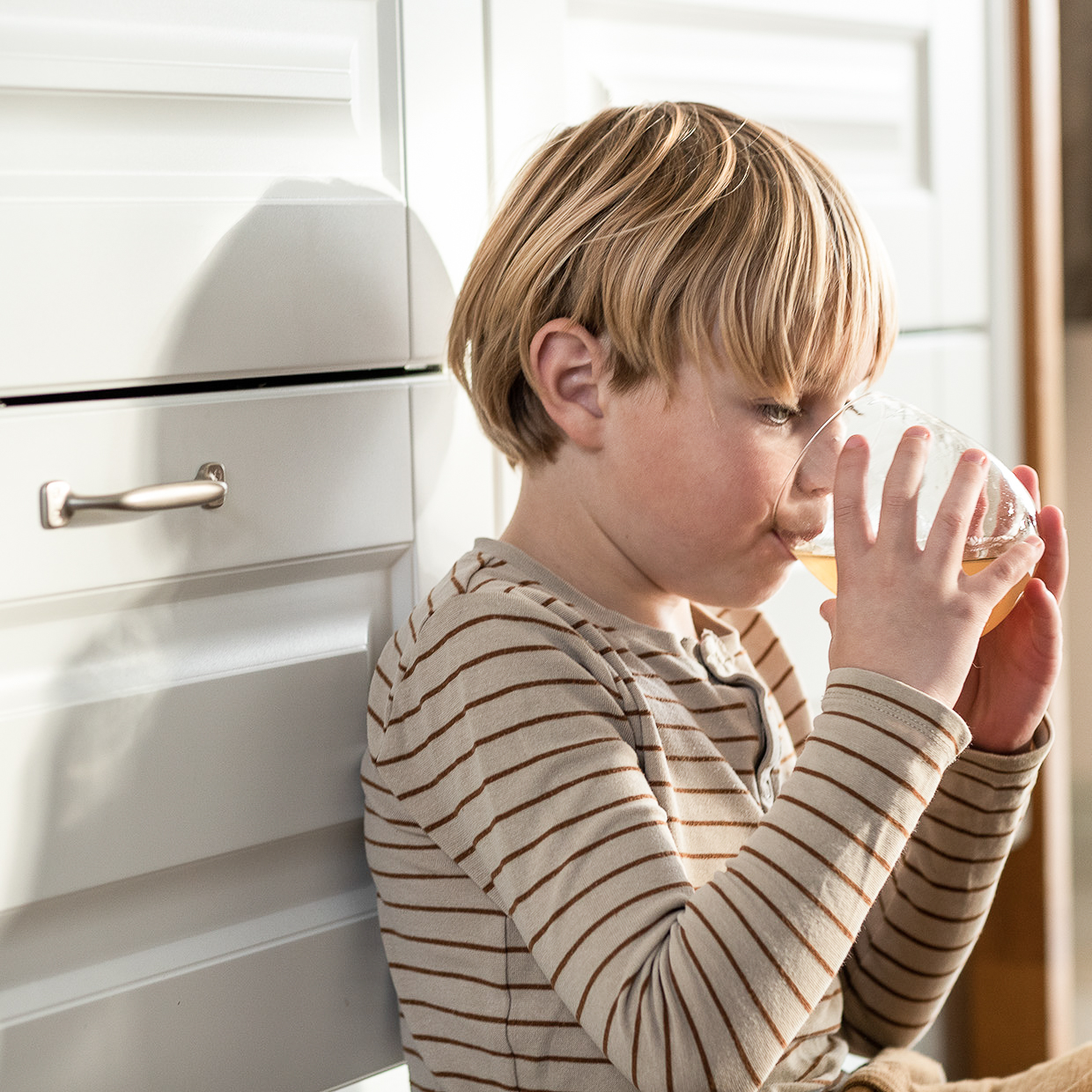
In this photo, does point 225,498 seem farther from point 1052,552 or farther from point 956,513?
point 1052,552

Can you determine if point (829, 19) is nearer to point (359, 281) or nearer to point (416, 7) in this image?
point (416, 7)

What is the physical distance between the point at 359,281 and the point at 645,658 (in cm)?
30

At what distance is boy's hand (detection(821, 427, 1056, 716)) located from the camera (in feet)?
2.27

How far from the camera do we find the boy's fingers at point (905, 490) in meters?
0.70

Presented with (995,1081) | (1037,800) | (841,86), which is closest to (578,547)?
(995,1081)

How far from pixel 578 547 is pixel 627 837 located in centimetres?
21

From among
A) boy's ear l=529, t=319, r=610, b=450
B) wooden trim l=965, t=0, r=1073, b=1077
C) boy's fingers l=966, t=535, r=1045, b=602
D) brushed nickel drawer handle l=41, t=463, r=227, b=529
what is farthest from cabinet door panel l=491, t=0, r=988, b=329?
boy's fingers l=966, t=535, r=1045, b=602

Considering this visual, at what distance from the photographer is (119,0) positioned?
0.70m

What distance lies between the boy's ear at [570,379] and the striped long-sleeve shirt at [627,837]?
0.09 m

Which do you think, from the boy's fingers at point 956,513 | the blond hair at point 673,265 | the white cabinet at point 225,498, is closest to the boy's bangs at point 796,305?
the blond hair at point 673,265

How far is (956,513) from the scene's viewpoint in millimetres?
700

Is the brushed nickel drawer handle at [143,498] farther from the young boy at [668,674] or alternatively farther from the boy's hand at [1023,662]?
the boy's hand at [1023,662]

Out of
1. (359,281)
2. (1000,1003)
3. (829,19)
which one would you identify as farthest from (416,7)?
(1000,1003)

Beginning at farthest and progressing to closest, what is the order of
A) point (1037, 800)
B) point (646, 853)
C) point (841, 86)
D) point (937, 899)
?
point (1037, 800) → point (841, 86) → point (937, 899) → point (646, 853)
